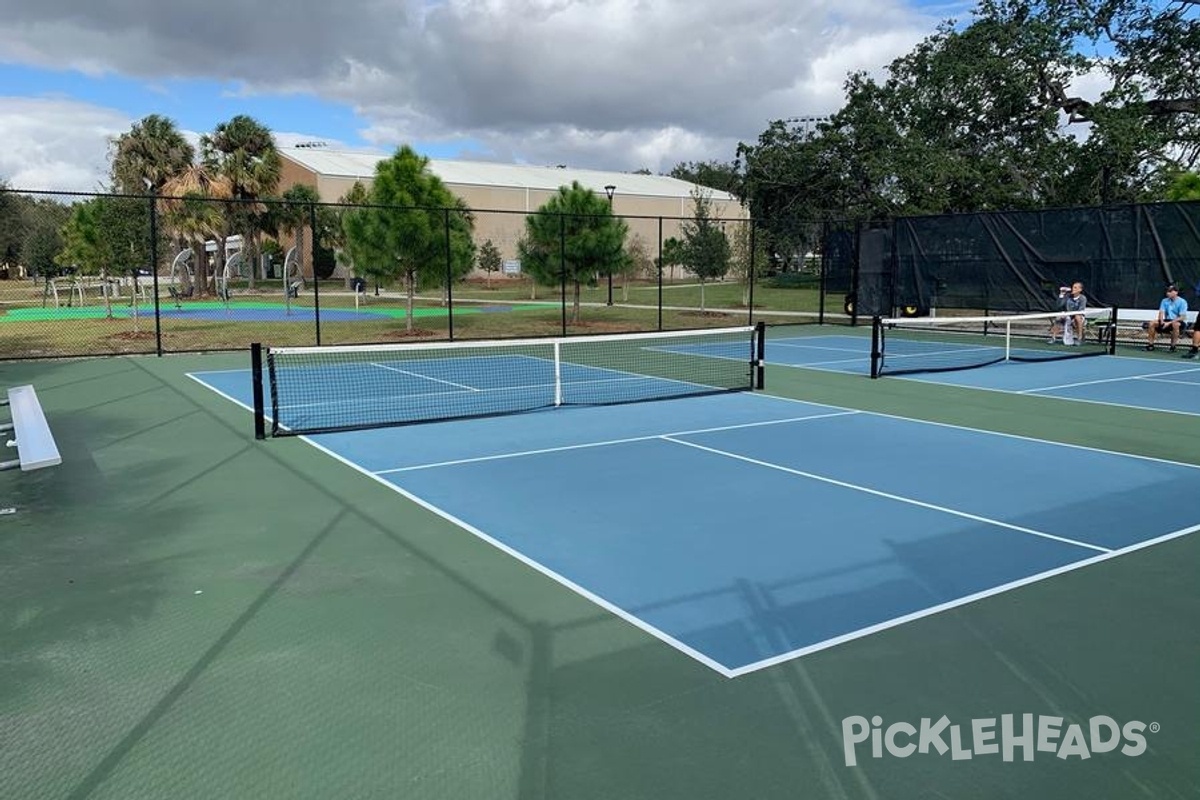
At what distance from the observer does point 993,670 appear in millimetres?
3957

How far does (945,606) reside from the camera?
4.71 meters

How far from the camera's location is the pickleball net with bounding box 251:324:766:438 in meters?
10.3

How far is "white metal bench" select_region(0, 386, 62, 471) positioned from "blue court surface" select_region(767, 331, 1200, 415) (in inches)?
441

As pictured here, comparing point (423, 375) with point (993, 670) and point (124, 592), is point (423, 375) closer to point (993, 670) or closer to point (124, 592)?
point (124, 592)

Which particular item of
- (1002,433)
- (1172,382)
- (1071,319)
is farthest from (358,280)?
(1002,433)

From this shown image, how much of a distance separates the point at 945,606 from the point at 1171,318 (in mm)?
16555

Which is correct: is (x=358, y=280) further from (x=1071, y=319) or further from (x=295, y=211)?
(x=1071, y=319)

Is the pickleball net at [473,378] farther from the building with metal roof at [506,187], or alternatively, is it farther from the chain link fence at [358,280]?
the building with metal roof at [506,187]

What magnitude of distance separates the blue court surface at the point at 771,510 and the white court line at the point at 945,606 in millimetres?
16

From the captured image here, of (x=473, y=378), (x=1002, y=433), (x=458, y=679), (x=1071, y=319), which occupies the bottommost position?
(x=458, y=679)

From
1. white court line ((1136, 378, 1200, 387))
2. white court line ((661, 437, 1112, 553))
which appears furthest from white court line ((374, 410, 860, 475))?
white court line ((1136, 378, 1200, 387))

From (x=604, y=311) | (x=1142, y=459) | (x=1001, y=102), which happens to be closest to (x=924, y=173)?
(x=1001, y=102)

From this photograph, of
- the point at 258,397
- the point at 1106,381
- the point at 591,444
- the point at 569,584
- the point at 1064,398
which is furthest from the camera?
the point at 1106,381

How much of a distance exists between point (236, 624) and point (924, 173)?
32890 millimetres
